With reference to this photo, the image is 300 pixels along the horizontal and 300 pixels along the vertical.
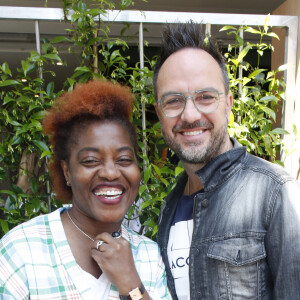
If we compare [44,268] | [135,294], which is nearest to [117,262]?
[135,294]

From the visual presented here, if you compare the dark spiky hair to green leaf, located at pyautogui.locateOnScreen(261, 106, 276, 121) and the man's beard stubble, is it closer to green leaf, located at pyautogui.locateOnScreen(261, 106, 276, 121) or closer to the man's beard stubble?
the man's beard stubble

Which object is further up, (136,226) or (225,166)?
(225,166)

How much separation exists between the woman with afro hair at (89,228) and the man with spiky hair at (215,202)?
0.47 ft

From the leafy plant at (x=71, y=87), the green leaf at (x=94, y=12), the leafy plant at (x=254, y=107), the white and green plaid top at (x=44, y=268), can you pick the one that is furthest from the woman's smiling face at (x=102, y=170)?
the leafy plant at (x=254, y=107)

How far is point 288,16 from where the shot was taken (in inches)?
72.2

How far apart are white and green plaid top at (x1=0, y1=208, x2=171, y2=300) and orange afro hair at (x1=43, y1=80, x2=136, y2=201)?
26cm

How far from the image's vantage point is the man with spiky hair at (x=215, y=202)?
984mm

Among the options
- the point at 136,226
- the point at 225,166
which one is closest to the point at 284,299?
the point at 225,166

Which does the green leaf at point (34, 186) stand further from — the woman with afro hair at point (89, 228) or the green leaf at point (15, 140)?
the woman with afro hair at point (89, 228)

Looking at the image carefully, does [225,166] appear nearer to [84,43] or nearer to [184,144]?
[184,144]

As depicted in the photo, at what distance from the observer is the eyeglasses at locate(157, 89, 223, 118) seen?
1.15 metres

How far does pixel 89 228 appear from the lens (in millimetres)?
1125

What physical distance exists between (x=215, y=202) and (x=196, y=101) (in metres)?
0.36

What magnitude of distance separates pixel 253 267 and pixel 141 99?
1025mm
